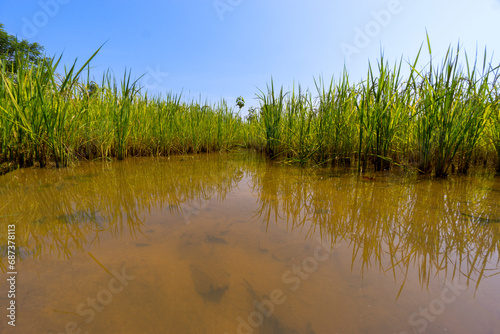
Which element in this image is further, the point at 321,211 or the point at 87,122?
the point at 87,122

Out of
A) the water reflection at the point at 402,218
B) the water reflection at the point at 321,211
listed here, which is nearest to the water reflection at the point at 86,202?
the water reflection at the point at 321,211

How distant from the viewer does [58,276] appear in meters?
0.58

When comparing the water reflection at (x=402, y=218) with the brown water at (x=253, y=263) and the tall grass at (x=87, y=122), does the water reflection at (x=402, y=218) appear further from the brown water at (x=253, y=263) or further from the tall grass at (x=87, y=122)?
the tall grass at (x=87, y=122)

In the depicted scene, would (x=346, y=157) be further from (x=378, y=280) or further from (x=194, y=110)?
(x=194, y=110)

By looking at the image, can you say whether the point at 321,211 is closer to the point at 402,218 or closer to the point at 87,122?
the point at 402,218

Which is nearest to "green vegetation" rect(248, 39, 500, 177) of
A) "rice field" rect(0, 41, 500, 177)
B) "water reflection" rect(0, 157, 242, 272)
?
"rice field" rect(0, 41, 500, 177)

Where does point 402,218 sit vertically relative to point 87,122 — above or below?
below

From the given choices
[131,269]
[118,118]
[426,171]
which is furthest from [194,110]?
[131,269]

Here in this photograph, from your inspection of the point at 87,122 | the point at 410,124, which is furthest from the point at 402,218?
the point at 87,122

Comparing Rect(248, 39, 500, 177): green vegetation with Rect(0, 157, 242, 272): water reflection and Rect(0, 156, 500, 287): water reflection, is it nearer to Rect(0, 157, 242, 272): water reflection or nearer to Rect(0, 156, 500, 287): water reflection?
Rect(0, 156, 500, 287): water reflection

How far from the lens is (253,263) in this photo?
65 centimetres

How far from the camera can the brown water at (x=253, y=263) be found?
46 cm

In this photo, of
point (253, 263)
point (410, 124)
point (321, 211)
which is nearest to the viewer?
point (253, 263)

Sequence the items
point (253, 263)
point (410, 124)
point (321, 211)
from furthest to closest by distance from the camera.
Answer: point (410, 124) → point (321, 211) → point (253, 263)
